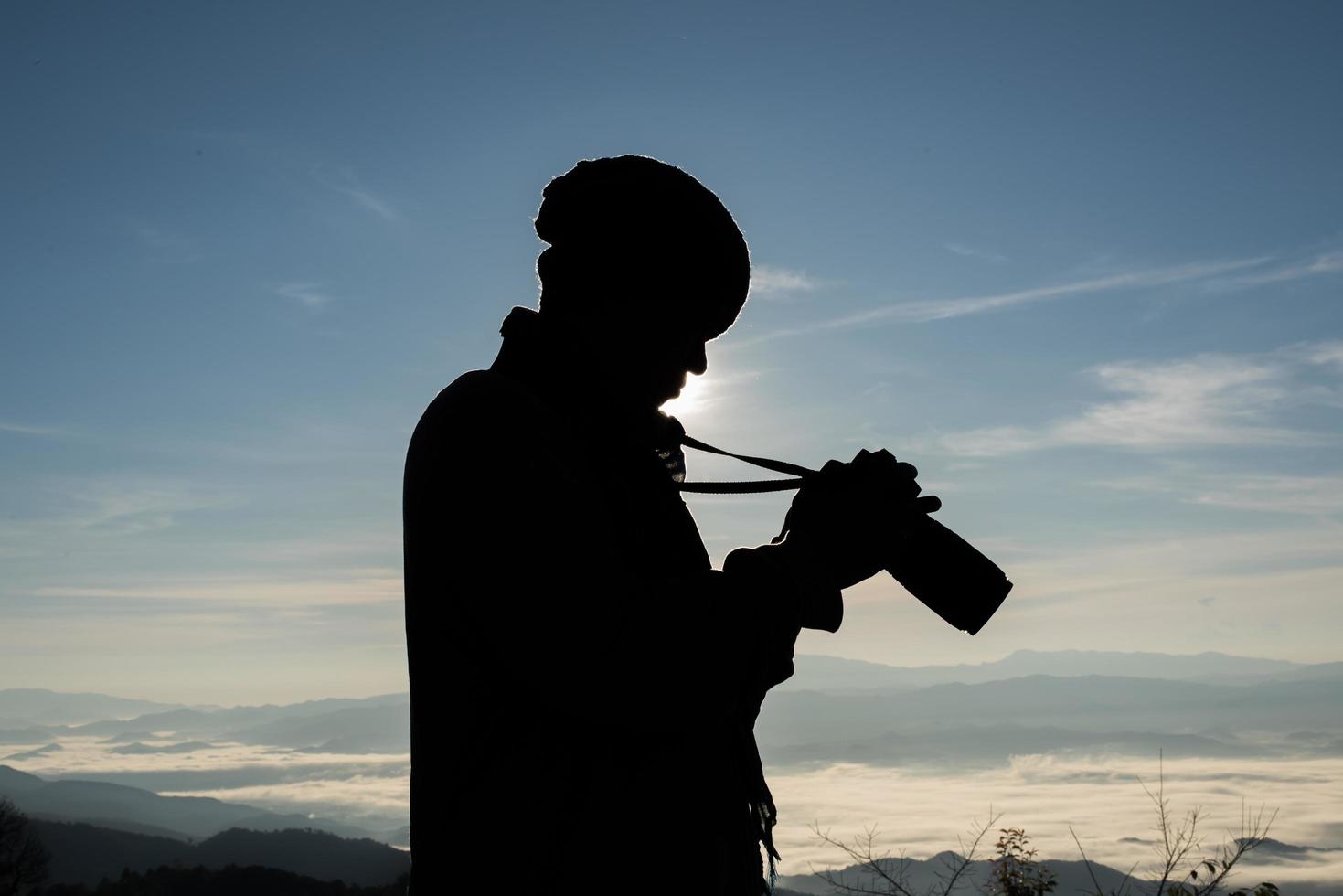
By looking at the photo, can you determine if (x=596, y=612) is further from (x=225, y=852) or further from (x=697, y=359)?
(x=225, y=852)

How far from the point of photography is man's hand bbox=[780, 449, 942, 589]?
80.1 inches

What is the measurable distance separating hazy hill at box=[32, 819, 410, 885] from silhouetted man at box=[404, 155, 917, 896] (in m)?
111

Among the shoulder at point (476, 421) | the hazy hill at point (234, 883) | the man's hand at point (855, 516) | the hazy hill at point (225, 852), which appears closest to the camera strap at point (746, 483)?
the man's hand at point (855, 516)

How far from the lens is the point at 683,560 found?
2.14 m

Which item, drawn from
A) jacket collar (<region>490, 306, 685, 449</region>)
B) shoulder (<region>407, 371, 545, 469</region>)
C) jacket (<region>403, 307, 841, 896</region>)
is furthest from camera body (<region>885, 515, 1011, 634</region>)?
shoulder (<region>407, 371, 545, 469</region>)

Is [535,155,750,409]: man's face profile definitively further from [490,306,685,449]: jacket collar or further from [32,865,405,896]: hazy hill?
[32,865,405,896]: hazy hill

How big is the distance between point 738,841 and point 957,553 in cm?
82

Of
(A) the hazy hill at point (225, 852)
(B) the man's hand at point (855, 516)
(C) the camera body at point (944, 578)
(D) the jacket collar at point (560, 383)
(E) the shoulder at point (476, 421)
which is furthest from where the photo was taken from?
(A) the hazy hill at point (225, 852)

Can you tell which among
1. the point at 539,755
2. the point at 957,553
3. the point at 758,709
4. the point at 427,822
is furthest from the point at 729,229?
the point at 427,822

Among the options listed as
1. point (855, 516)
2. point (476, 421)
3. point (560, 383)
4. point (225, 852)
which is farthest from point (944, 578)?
point (225, 852)

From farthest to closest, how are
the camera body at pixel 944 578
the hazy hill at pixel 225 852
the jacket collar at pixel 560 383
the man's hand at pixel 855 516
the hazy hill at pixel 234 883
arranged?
the hazy hill at pixel 225 852
the hazy hill at pixel 234 883
the camera body at pixel 944 578
the jacket collar at pixel 560 383
the man's hand at pixel 855 516

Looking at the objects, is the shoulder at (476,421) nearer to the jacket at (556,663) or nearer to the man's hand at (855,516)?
the jacket at (556,663)

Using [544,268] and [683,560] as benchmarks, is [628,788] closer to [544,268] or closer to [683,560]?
[683,560]

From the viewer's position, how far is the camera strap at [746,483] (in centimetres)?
239
